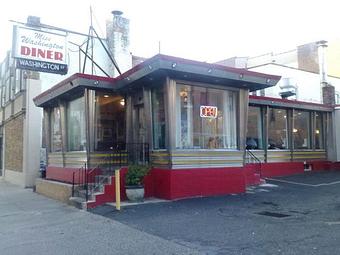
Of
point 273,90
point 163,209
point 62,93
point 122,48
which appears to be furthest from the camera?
point 273,90

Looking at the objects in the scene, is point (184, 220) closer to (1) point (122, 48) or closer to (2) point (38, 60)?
(2) point (38, 60)

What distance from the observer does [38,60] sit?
15297 millimetres

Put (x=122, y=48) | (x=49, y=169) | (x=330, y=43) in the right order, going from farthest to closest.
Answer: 1. (x=330, y=43)
2. (x=122, y=48)
3. (x=49, y=169)

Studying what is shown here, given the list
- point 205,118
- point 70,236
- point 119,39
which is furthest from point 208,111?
point 119,39

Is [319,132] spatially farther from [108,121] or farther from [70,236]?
[70,236]

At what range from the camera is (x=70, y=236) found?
838 cm

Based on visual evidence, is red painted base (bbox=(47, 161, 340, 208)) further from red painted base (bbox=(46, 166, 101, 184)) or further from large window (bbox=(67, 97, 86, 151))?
large window (bbox=(67, 97, 86, 151))

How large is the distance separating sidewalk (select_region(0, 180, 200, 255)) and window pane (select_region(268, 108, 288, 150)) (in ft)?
35.5

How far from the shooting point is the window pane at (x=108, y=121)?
14.4 meters

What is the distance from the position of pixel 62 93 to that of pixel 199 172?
6.00 meters

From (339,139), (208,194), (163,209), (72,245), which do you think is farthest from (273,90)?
(72,245)

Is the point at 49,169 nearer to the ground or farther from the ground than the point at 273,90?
nearer to the ground

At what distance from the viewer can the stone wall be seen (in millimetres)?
22406

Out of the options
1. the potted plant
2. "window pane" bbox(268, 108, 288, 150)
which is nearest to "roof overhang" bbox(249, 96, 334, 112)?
"window pane" bbox(268, 108, 288, 150)
